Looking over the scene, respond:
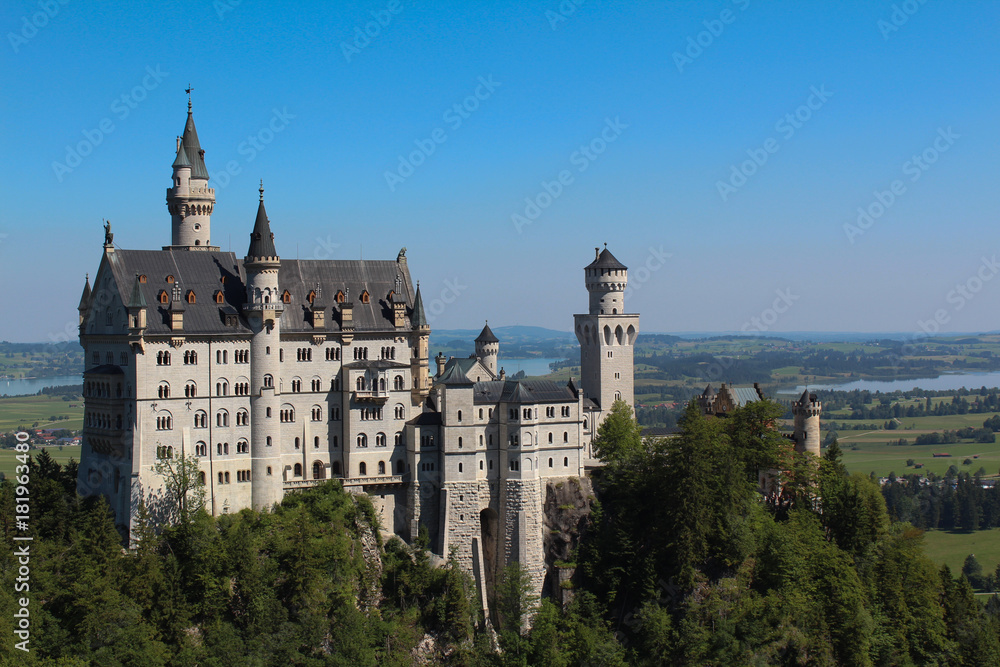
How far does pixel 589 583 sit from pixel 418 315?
82.8 feet

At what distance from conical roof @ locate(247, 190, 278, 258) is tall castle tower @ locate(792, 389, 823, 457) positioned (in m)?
44.5

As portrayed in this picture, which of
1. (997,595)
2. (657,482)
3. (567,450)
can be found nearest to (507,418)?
(567,450)

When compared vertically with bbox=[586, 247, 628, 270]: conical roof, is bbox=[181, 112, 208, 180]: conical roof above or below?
above

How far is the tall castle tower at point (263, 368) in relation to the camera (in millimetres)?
74625

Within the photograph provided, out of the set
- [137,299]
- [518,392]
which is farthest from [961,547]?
[137,299]

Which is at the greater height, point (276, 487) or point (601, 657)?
point (276, 487)

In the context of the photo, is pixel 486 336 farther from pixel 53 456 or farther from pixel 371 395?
pixel 53 456

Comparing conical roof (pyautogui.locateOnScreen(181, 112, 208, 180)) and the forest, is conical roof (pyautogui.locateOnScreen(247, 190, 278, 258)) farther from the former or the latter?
the forest

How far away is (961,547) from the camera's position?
145125mm

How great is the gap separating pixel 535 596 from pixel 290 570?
62.2 ft

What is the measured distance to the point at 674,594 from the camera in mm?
73750

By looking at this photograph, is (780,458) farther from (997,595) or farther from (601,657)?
(997,595)

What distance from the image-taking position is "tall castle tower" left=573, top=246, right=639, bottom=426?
87.1 meters

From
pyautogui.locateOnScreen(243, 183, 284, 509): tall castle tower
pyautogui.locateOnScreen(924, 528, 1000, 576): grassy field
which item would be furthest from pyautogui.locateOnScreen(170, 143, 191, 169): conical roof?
pyautogui.locateOnScreen(924, 528, 1000, 576): grassy field
